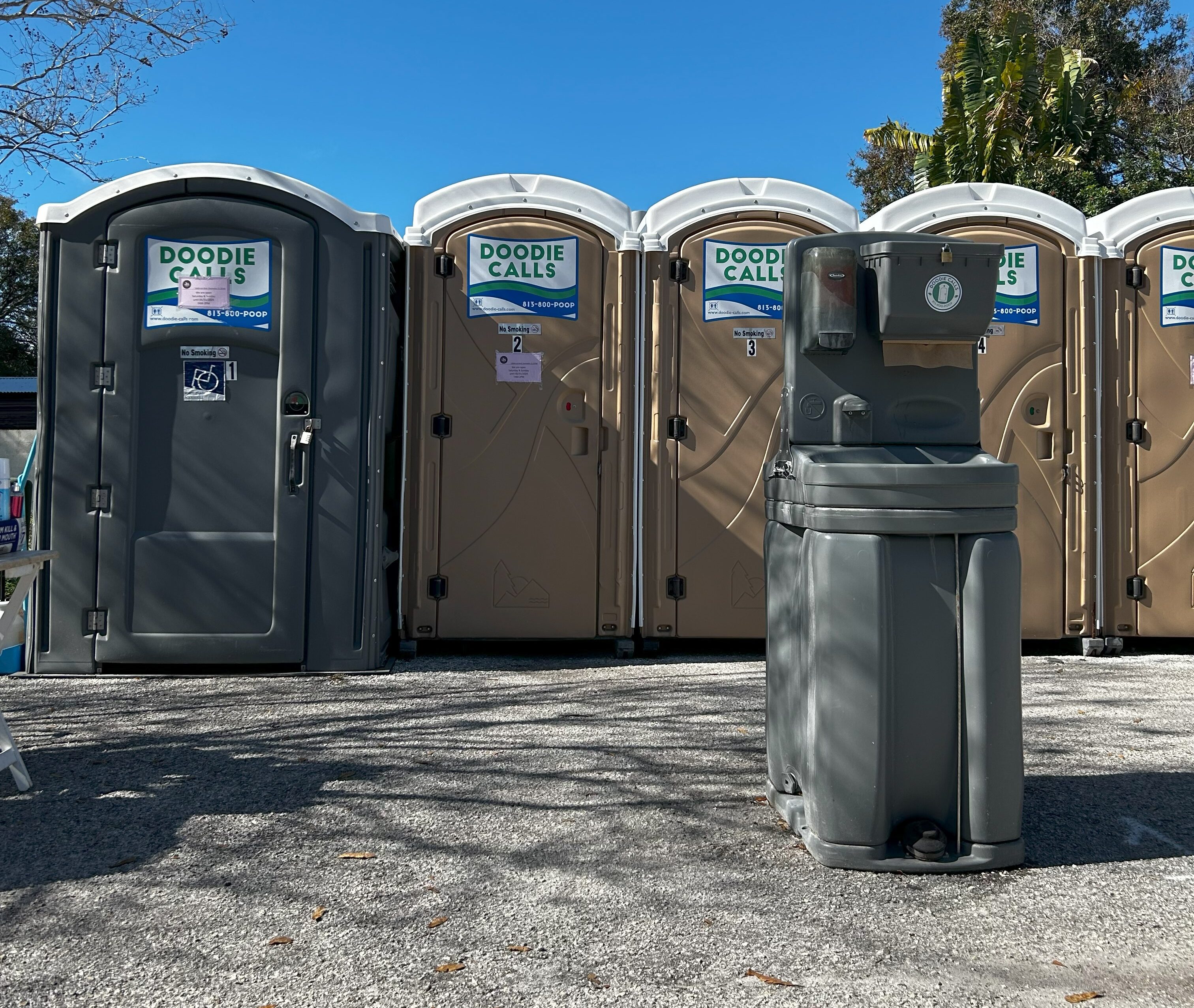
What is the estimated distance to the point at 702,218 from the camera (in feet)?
19.2

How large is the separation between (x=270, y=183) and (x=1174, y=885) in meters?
5.15

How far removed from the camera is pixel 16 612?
11.2 ft

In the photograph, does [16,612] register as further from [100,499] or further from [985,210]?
[985,210]

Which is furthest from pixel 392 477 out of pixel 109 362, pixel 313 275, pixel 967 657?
pixel 967 657

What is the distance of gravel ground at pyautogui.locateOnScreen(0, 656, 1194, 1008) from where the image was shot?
2.09 meters

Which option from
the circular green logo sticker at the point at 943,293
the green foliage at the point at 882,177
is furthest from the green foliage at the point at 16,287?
the circular green logo sticker at the point at 943,293

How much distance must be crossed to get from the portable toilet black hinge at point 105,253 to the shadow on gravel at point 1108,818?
5152mm

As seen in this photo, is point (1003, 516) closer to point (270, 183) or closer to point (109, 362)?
point (270, 183)

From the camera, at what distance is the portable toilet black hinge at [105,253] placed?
17.3 ft

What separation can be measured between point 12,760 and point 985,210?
19.1 feet

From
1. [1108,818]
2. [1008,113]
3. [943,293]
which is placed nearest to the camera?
[943,293]

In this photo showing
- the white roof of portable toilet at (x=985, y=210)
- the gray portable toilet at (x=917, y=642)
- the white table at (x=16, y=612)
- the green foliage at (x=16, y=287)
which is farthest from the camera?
the green foliage at (x=16, y=287)

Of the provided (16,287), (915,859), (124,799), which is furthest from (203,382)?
(16,287)

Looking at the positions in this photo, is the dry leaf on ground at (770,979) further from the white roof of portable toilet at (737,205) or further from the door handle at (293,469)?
the white roof of portable toilet at (737,205)
